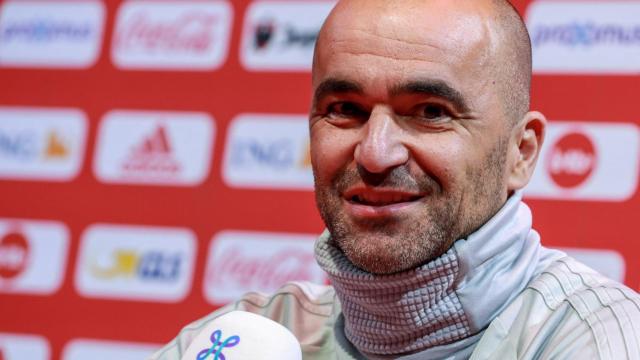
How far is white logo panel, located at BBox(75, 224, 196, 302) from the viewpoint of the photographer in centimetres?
226

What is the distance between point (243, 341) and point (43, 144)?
147 centimetres

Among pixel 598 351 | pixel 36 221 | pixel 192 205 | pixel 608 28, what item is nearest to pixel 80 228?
pixel 36 221

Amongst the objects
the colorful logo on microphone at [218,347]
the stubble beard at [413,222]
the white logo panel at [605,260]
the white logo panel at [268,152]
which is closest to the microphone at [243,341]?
the colorful logo on microphone at [218,347]

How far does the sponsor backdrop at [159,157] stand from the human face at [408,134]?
700mm

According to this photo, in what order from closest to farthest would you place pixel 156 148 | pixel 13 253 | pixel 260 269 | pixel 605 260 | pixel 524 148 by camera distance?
pixel 524 148, pixel 605 260, pixel 260 269, pixel 156 148, pixel 13 253

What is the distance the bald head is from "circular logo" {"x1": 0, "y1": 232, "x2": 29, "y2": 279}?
1247 millimetres

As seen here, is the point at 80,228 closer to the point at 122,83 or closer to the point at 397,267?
the point at 122,83

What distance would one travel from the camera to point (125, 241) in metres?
2.31

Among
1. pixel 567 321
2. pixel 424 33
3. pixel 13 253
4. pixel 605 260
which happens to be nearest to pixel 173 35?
pixel 13 253

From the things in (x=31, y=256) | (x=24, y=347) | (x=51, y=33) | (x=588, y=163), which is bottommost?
(x=24, y=347)

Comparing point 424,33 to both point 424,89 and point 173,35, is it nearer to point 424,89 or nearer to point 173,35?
point 424,89

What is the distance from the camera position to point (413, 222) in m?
1.25

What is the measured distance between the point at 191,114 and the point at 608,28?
34.6 inches

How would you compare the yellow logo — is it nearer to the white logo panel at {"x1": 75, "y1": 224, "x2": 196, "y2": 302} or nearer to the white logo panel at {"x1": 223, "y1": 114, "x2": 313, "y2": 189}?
the white logo panel at {"x1": 75, "y1": 224, "x2": 196, "y2": 302}
